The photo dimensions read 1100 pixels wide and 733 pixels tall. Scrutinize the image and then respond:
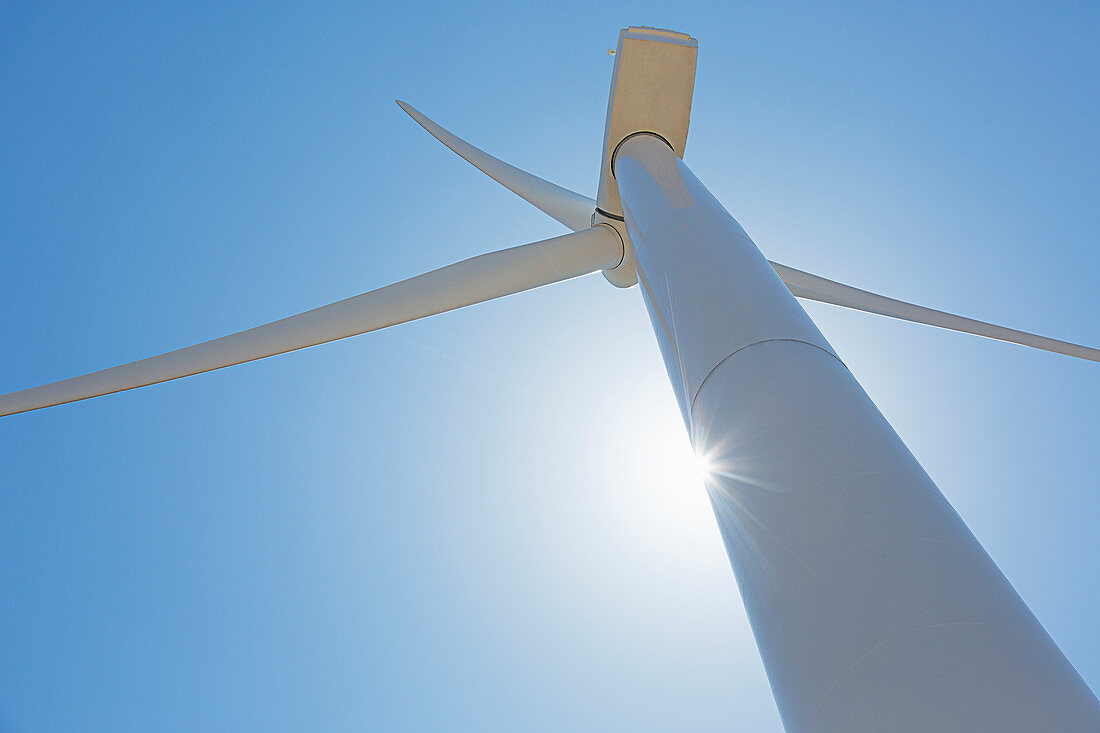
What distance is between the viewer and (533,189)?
37.2 ft

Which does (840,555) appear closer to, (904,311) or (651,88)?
(651,88)

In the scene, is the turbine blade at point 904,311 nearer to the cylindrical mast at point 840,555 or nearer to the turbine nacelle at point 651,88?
the turbine nacelle at point 651,88

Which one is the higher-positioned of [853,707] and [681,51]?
[681,51]

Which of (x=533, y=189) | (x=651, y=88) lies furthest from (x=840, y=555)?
(x=533, y=189)

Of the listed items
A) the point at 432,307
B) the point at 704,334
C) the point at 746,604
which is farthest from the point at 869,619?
the point at 432,307

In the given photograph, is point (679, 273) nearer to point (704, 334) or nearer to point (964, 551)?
point (704, 334)

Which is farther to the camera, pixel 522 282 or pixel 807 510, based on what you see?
pixel 522 282

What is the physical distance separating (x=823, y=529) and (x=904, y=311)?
753 cm

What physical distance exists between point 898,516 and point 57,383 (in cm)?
716

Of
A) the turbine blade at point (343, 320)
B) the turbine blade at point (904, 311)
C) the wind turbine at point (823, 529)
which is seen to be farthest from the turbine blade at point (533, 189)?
the wind turbine at point (823, 529)

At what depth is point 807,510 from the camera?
281cm

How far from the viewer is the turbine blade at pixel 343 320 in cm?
644

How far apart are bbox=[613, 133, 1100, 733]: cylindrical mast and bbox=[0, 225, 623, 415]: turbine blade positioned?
11.8 feet

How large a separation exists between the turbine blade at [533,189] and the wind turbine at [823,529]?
4.95 m
